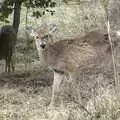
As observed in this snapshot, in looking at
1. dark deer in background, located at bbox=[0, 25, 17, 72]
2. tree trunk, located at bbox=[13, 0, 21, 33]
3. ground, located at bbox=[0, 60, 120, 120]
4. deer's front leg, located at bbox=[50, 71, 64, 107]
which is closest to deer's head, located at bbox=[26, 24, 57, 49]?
deer's front leg, located at bbox=[50, 71, 64, 107]

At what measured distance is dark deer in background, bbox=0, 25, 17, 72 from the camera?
11242 millimetres

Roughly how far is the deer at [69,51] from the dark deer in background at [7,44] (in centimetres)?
275

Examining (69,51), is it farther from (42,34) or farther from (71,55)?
(42,34)

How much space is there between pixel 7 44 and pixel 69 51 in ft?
10.4

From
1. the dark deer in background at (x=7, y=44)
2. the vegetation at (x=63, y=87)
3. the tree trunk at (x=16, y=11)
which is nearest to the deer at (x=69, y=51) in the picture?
the vegetation at (x=63, y=87)

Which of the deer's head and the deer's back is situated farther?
the deer's back

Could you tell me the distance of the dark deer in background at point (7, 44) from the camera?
11242mm

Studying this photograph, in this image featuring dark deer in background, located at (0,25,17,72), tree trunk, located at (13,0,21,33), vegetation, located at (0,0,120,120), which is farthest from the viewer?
dark deer in background, located at (0,25,17,72)

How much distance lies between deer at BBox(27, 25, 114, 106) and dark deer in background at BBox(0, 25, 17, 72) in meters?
2.75

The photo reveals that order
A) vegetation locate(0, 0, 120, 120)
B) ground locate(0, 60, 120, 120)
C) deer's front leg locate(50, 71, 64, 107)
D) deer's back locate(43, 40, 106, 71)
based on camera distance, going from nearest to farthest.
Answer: ground locate(0, 60, 120, 120)
vegetation locate(0, 0, 120, 120)
deer's front leg locate(50, 71, 64, 107)
deer's back locate(43, 40, 106, 71)

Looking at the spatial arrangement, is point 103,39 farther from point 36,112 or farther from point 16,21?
point 16,21

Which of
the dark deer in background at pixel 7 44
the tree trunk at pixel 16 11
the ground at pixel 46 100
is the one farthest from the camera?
the dark deer in background at pixel 7 44

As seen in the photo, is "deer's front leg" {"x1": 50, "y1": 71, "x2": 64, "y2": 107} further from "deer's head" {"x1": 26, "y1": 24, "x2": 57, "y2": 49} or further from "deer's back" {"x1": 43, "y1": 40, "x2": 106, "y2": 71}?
"deer's head" {"x1": 26, "y1": 24, "x2": 57, "y2": 49}

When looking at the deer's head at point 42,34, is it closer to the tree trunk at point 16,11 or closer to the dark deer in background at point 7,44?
the tree trunk at point 16,11
